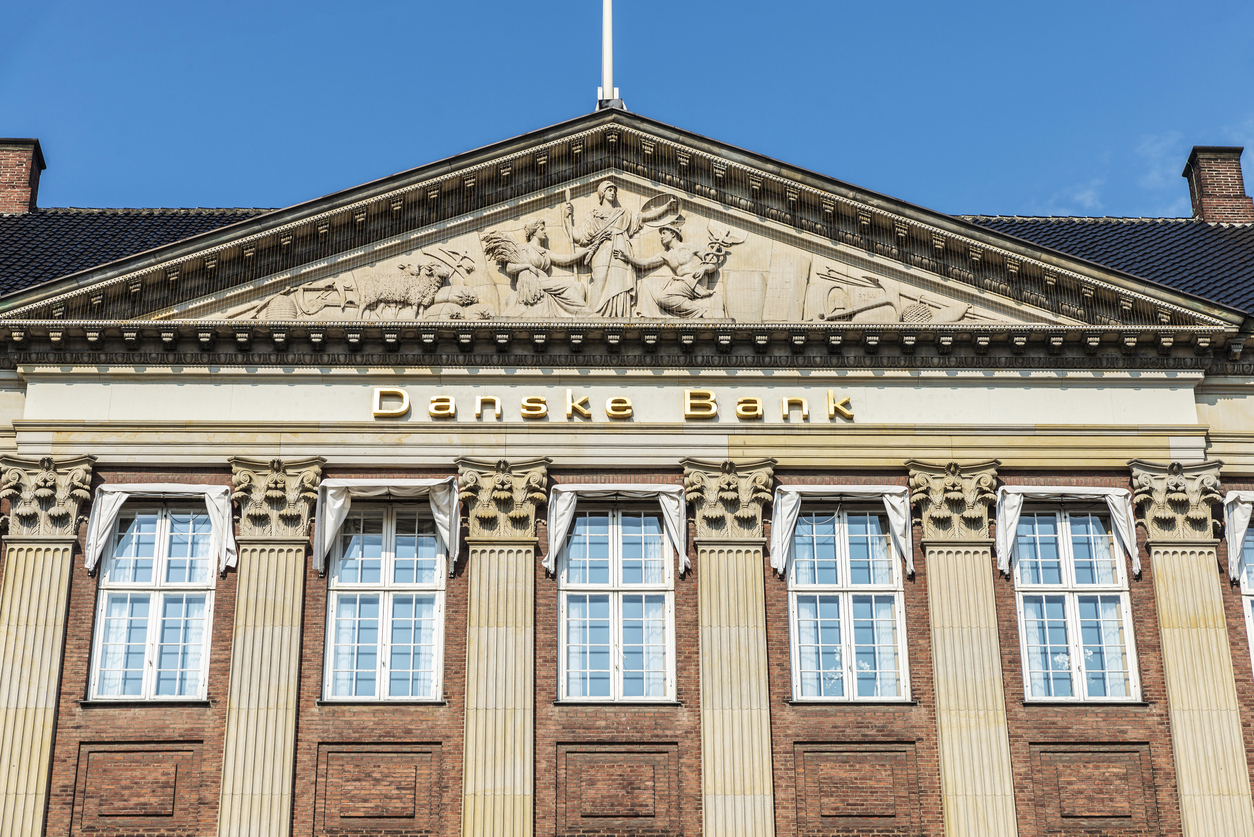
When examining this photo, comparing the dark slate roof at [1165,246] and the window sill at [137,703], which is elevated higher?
the dark slate roof at [1165,246]

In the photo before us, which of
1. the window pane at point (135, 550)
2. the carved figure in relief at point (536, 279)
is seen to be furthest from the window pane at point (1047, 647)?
the window pane at point (135, 550)

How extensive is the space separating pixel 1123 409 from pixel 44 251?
19.1m

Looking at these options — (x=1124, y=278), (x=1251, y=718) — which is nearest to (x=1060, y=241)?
(x=1124, y=278)

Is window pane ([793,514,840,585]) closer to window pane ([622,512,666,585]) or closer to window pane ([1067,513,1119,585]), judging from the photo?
window pane ([622,512,666,585])

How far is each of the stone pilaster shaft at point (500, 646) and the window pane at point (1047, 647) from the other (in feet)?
24.0

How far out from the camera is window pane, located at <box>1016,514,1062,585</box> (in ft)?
74.9

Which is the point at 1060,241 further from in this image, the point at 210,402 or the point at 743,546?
the point at 210,402

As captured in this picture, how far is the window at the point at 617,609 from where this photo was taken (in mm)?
21938

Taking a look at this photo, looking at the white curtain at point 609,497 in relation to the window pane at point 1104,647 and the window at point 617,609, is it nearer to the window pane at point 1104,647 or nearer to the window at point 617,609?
the window at point 617,609

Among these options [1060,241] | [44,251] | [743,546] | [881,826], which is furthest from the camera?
[1060,241]

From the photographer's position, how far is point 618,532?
22844 millimetres

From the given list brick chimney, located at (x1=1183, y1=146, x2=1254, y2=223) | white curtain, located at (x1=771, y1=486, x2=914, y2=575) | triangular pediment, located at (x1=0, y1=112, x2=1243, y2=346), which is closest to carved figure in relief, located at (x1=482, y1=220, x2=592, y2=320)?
triangular pediment, located at (x1=0, y1=112, x2=1243, y2=346)

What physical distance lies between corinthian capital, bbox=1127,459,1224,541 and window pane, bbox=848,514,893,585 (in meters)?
3.85

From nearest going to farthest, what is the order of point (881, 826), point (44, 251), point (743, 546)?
point (881, 826) < point (743, 546) < point (44, 251)
